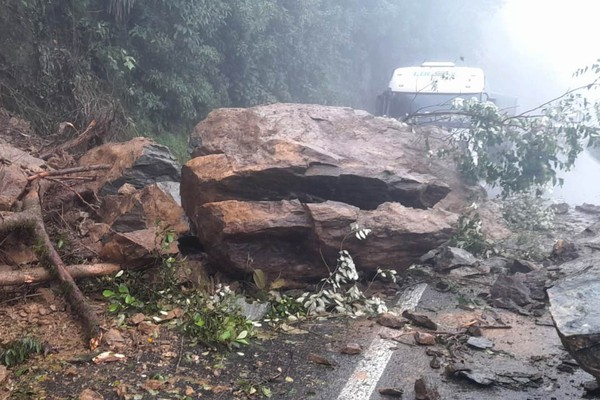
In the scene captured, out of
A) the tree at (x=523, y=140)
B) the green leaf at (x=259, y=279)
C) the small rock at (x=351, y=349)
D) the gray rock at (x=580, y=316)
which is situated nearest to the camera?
the gray rock at (x=580, y=316)

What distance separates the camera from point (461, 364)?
3.62 meters

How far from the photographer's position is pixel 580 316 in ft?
9.33

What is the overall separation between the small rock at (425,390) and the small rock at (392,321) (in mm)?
1020

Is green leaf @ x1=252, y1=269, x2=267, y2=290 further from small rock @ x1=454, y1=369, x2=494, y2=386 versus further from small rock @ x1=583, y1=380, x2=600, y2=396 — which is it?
small rock @ x1=583, y1=380, x2=600, y2=396

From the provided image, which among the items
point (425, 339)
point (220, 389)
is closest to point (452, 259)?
point (425, 339)

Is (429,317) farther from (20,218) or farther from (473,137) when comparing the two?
(473,137)

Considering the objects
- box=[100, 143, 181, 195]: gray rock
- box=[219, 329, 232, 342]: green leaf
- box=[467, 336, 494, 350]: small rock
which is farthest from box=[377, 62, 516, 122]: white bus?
box=[219, 329, 232, 342]: green leaf

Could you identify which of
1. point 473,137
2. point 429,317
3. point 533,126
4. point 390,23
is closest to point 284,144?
point 429,317

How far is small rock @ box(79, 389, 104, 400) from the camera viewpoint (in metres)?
2.85

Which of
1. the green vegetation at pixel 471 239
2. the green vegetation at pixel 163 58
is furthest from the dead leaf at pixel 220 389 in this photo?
the green vegetation at pixel 163 58

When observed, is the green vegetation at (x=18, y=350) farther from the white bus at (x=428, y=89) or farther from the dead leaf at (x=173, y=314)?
the white bus at (x=428, y=89)

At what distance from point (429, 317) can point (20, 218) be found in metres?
3.24

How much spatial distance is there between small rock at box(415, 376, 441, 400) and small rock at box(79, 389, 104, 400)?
1694mm

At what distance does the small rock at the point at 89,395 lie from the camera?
112 inches
